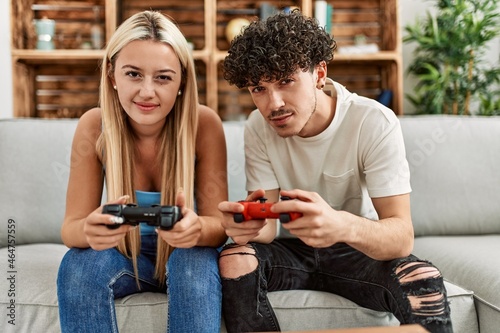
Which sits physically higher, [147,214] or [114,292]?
[147,214]

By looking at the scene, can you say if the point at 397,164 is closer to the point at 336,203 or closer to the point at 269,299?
the point at 336,203

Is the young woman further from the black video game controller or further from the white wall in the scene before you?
the white wall

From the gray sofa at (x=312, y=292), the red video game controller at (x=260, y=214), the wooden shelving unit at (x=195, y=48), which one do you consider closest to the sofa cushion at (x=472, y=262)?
the gray sofa at (x=312, y=292)

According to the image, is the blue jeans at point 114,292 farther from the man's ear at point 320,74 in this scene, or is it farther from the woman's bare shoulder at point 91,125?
the man's ear at point 320,74

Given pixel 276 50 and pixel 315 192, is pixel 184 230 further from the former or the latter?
pixel 276 50

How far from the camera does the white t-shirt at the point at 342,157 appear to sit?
120cm

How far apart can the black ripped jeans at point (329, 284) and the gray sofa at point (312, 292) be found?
1.5 inches

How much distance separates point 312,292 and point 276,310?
11cm

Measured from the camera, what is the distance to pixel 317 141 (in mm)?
1287

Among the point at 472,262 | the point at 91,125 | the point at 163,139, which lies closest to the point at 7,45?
the point at 91,125

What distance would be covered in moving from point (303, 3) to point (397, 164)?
52.9 inches

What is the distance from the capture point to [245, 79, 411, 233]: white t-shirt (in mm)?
1197

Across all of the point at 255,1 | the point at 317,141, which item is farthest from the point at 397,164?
the point at 255,1

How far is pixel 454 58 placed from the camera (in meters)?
2.30
